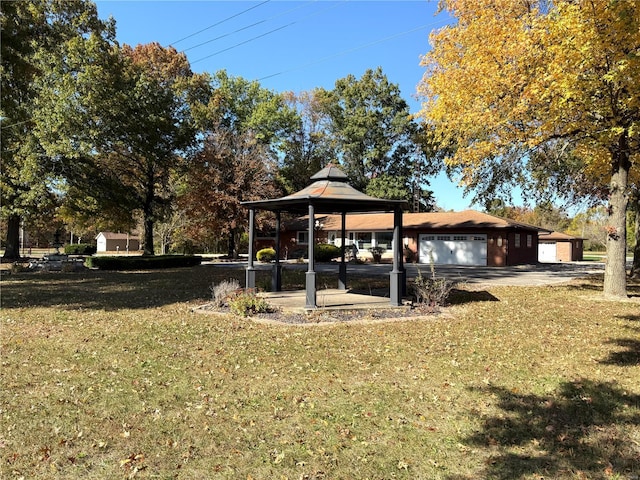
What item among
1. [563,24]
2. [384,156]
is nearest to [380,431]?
[563,24]

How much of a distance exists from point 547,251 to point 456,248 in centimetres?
1616

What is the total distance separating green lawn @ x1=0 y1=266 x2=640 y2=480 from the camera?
3.64 m

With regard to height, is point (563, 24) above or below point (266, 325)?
above

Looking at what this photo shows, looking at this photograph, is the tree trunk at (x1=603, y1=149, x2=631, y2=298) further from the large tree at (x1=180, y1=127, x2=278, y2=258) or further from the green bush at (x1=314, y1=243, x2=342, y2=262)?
the large tree at (x1=180, y1=127, x2=278, y2=258)

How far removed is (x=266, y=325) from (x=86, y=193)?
19.5m

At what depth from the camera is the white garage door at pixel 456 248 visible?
1227 inches

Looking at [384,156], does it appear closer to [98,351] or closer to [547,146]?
[547,146]

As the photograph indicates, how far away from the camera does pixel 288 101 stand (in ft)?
166

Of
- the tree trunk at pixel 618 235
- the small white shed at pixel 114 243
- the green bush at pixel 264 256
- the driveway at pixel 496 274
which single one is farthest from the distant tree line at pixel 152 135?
the small white shed at pixel 114 243

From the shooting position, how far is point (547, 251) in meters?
43.0

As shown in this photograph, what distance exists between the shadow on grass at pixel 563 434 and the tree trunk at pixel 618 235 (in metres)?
9.17

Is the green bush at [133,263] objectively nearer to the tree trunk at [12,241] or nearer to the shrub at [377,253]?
the tree trunk at [12,241]

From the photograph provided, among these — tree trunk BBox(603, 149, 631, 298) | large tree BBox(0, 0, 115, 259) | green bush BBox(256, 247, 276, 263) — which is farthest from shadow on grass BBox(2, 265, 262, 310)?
green bush BBox(256, 247, 276, 263)

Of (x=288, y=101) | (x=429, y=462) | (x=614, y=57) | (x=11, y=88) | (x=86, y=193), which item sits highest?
(x=288, y=101)
